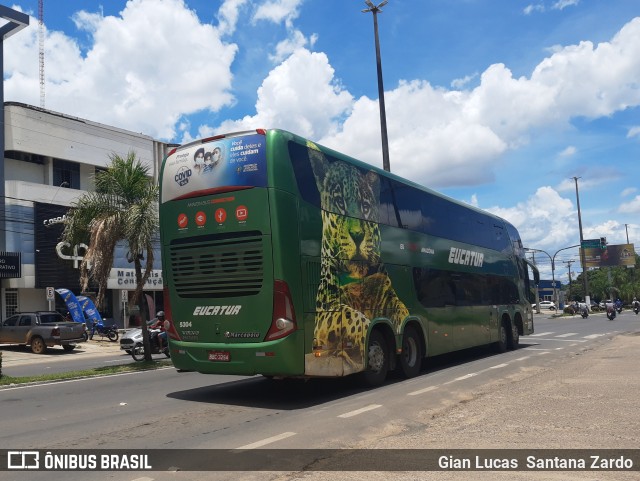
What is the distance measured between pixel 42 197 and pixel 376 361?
2669cm

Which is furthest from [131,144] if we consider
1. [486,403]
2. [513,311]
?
[486,403]

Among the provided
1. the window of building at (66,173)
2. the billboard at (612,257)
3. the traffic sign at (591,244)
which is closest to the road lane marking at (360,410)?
the window of building at (66,173)

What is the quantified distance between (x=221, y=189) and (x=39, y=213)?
84.2 feet

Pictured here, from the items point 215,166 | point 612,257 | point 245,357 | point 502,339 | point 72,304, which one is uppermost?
point 612,257

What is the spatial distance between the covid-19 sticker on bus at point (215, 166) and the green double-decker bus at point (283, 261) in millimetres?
19

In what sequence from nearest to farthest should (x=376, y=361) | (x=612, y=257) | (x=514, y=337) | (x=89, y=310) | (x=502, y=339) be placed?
(x=376, y=361) < (x=502, y=339) < (x=514, y=337) < (x=89, y=310) < (x=612, y=257)

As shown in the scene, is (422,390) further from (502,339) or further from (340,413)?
(502,339)

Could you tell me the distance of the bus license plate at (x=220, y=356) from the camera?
31.4 feet

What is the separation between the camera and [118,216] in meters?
16.4

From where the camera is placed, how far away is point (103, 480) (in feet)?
18.6

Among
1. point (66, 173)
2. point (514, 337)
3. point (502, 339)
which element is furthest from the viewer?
point (66, 173)

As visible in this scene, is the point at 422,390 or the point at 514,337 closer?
the point at 422,390

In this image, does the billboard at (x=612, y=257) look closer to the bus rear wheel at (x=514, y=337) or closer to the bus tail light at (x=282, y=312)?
the bus rear wheel at (x=514, y=337)

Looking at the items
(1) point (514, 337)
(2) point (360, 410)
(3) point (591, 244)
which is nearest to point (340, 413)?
(2) point (360, 410)
